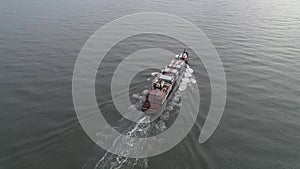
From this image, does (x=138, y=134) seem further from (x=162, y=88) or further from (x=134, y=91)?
(x=134, y=91)

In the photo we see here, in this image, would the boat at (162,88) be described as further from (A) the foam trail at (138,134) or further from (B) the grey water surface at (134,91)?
(B) the grey water surface at (134,91)

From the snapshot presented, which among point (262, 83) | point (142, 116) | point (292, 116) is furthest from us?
point (262, 83)

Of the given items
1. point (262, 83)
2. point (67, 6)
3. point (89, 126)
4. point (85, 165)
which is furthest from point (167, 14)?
point (85, 165)

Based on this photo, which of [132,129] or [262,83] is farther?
[262,83]

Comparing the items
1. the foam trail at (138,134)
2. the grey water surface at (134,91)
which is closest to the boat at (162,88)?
the foam trail at (138,134)

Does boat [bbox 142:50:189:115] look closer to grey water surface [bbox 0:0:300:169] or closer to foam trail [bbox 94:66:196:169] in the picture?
foam trail [bbox 94:66:196:169]

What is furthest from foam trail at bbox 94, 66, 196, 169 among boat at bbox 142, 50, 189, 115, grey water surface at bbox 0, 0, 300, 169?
boat at bbox 142, 50, 189, 115

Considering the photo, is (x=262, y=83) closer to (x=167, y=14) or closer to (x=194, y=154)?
(x=194, y=154)
